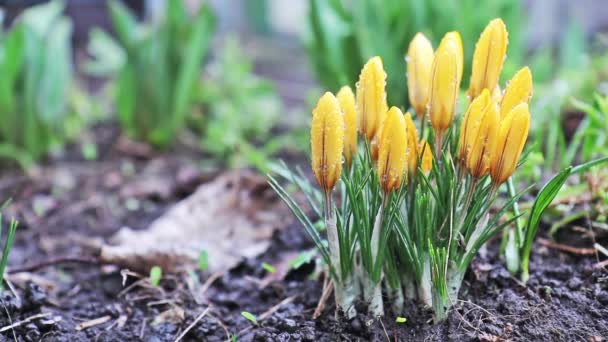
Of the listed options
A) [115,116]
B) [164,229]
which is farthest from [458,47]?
[115,116]

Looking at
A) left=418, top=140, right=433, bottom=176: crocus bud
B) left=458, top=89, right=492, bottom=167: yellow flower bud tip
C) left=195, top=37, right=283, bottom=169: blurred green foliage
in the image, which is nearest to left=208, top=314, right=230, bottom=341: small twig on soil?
left=418, top=140, right=433, bottom=176: crocus bud

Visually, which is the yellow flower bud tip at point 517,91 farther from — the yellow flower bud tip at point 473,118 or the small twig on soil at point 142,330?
the small twig on soil at point 142,330

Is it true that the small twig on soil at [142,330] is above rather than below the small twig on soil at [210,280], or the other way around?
below

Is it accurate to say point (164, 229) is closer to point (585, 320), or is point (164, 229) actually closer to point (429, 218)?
point (429, 218)

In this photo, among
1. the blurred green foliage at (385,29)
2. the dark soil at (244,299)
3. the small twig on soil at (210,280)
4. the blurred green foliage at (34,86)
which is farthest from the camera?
the blurred green foliage at (385,29)

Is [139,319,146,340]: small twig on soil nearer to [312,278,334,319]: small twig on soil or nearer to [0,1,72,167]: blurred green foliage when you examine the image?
[312,278,334,319]: small twig on soil

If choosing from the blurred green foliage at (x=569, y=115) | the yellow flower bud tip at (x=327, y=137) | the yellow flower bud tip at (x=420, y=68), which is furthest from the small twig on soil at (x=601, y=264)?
the yellow flower bud tip at (x=327, y=137)
